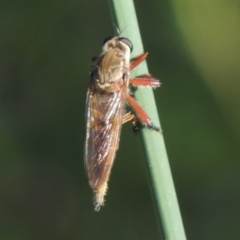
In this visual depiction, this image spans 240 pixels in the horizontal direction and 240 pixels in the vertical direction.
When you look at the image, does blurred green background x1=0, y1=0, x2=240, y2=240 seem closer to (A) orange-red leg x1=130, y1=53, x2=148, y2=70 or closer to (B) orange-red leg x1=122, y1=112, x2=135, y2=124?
(B) orange-red leg x1=122, y1=112, x2=135, y2=124

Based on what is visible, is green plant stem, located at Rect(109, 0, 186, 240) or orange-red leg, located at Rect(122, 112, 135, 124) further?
orange-red leg, located at Rect(122, 112, 135, 124)

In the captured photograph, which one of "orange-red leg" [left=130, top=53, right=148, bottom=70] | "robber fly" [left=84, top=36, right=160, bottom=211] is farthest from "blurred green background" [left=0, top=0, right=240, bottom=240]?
"orange-red leg" [left=130, top=53, right=148, bottom=70]

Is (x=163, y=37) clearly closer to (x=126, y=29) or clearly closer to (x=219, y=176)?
(x=219, y=176)

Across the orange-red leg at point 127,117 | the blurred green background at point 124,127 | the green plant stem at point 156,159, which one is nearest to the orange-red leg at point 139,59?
the green plant stem at point 156,159

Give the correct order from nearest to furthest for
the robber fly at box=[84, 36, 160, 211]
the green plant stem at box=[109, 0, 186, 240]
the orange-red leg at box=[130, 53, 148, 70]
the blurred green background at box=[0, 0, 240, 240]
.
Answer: the green plant stem at box=[109, 0, 186, 240]
the orange-red leg at box=[130, 53, 148, 70]
the robber fly at box=[84, 36, 160, 211]
the blurred green background at box=[0, 0, 240, 240]

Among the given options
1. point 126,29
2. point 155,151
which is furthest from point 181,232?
point 126,29

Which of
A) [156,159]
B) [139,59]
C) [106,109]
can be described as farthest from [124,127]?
[156,159]

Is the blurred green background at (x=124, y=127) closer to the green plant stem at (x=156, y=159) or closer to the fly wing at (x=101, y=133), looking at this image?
the fly wing at (x=101, y=133)

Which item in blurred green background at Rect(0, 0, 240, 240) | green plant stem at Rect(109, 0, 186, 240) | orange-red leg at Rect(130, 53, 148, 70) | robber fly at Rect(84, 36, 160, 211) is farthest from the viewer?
blurred green background at Rect(0, 0, 240, 240)
